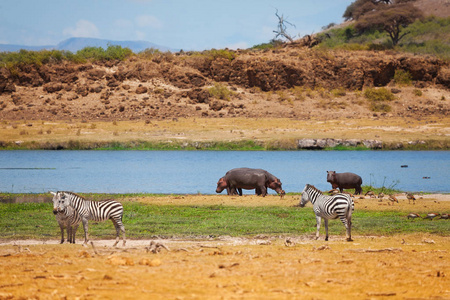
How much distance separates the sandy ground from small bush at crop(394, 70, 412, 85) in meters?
53.1

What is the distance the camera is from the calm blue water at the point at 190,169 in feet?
89.1

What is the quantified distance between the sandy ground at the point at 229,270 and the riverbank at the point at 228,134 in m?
30.7

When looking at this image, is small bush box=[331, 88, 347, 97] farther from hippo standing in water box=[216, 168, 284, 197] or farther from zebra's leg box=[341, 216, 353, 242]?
zebra's leg box=[341, 216, 353, 242]

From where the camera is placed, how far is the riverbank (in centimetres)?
4431

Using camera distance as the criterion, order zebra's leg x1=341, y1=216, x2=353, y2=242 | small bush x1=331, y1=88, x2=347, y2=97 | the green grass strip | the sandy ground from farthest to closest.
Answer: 1. small bush x1=331, y1=88, x2=347, y2=97
2. the green grass strip
3. zebra's leg x1=341, y1=216, x2=353, y2=242
4. the sandy ground

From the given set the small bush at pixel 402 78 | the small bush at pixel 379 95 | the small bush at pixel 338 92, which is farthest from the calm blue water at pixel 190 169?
the small bush at pixel 402 78

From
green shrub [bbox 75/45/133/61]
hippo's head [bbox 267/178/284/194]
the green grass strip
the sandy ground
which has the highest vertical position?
green shrub [bbox 75/45/133/61]

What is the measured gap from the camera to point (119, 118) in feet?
173

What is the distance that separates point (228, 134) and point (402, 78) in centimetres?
2697

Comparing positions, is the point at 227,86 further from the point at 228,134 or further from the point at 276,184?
the point at 276,184

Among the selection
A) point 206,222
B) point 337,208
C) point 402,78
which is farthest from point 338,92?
point 337,208

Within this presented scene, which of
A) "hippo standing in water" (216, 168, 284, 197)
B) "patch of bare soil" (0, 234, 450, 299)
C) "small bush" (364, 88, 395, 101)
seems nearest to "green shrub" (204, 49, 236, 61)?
"small bush" (364, 88, 395, 101)

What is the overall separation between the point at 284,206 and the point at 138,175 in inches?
532

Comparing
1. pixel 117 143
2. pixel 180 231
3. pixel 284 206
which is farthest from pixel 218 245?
pixel 117 143
